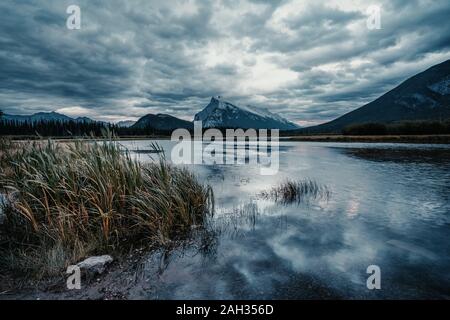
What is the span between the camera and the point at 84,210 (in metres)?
6.88

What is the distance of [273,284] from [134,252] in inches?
157

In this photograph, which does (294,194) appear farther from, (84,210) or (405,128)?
(405,128)

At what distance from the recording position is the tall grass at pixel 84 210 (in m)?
6.31

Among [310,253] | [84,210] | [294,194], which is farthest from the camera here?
[294,194]

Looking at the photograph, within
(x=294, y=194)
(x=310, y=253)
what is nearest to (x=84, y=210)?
(x=310, y=253)

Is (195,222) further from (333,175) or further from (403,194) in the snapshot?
(333,175)

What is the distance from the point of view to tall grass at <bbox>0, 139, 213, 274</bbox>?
631cm

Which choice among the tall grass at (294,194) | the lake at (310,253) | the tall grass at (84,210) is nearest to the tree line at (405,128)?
the lake at (310,253)

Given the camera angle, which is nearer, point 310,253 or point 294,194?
point 310,253

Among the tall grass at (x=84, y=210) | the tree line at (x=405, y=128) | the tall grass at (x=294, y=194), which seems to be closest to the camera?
the tall grass at (x=84, y=210)

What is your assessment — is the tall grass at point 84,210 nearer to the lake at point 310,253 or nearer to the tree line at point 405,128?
the lake at point 310,253

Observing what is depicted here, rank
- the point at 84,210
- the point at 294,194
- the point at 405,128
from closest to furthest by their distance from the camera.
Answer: the point at 84,210 < the point at 294,194 < the point at 405,128
